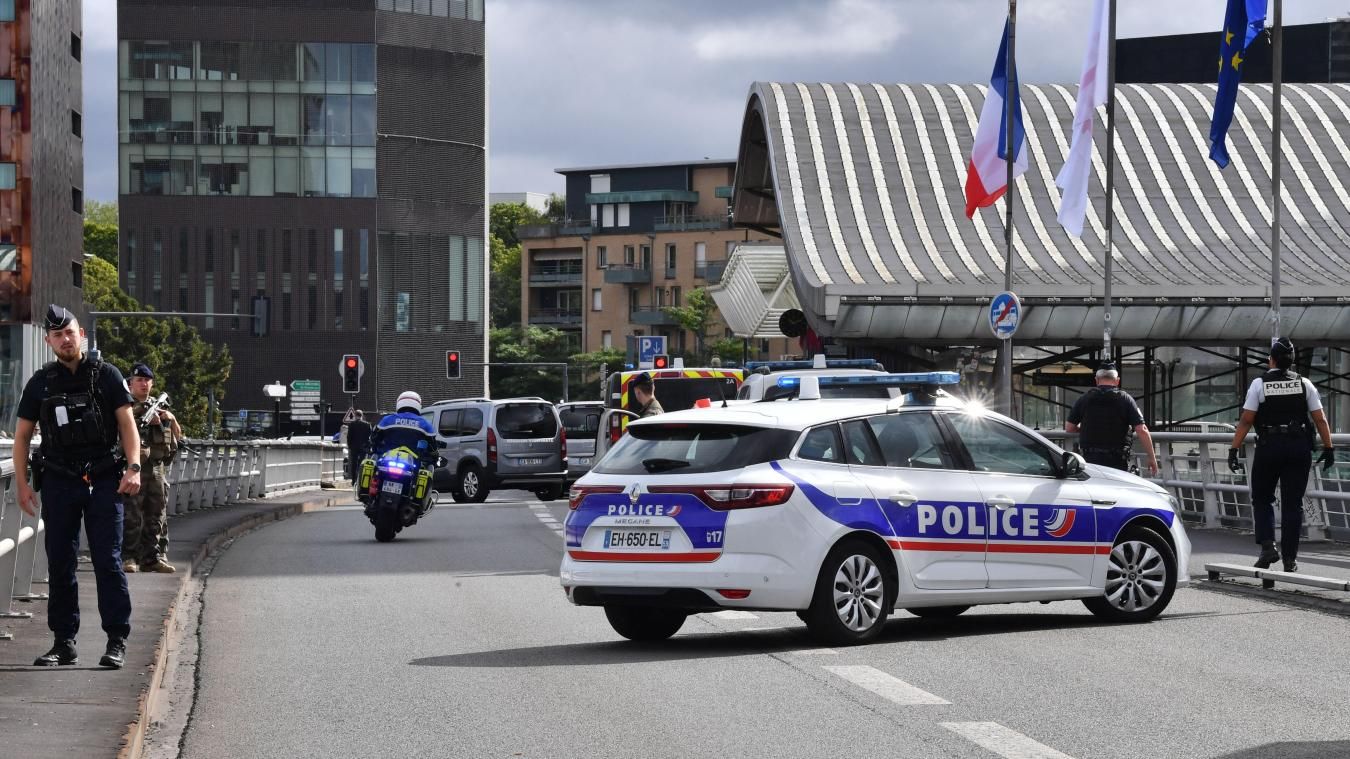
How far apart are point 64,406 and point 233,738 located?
246 centimetres

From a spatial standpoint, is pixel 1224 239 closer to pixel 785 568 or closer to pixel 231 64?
pixel 785 568

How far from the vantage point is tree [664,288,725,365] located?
Result: 126 m

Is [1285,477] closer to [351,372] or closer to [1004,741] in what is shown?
[1004,741]

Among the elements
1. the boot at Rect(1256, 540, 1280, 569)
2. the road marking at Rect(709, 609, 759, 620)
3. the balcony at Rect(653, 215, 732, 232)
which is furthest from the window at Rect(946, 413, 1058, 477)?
the balcony at Rect(653, 215, 732, 232)

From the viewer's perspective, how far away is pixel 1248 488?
25.1 metres

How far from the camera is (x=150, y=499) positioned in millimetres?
17766

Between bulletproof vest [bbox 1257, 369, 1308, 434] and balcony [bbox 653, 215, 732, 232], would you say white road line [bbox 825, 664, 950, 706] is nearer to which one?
bulletproof vest [bbox 1257, 369, 1308, 434]

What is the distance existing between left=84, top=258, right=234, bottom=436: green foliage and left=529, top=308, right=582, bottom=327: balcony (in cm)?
5270

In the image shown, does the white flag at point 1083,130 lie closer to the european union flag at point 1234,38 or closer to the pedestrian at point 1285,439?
the european union flag at point 1234,38

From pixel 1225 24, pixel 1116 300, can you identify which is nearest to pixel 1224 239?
pixel 1116 300

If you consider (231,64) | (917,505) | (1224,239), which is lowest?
(917,505)

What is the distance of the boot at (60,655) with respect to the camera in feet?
34.4

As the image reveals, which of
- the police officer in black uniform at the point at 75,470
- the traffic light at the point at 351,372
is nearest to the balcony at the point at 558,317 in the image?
the traffic light at the point at 351,372

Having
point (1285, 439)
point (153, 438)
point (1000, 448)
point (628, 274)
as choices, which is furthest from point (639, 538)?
point (628, 274)
